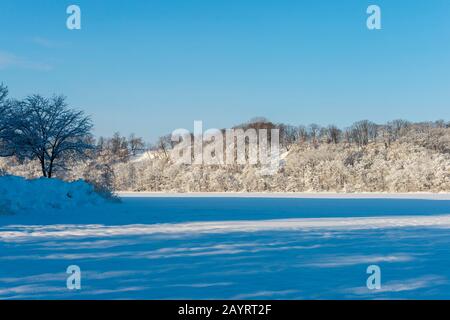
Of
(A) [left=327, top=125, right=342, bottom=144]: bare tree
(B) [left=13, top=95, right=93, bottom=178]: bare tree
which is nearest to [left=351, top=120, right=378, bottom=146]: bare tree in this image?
(A) [left=327, top=125, right=342, bottom=144]: bare tree

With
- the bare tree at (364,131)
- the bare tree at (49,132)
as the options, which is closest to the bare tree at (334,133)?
the bare tree at (364,131)

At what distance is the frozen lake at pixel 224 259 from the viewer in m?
5.05

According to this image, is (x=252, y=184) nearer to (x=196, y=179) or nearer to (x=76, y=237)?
(x=196, y=179)

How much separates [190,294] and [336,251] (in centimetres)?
359

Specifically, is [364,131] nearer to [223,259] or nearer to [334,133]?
[334,133]

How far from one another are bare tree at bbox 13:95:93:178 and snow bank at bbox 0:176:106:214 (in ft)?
20.3

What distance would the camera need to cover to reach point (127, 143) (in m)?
67.4

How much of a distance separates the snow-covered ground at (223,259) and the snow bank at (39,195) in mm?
3344

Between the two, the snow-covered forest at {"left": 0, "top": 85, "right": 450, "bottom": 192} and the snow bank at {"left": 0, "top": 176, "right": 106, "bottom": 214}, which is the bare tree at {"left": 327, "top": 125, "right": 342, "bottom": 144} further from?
the snow bank at {"left": 0, "top": 176, "right": 106, "bottom": 214}

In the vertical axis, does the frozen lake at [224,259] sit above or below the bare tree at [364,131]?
below

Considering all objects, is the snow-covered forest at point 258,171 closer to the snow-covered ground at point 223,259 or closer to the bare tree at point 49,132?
the bare tree at point 49,132

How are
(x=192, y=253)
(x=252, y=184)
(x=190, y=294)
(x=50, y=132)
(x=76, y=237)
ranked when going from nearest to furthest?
(x=190, y=294) → (x=192, y=253) → (x=76, y=237) → (x=50, y=132) → (x=252, y=184)

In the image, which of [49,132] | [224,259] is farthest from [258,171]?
[224,259]
